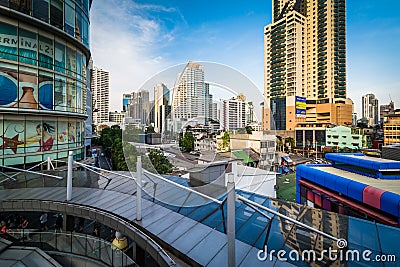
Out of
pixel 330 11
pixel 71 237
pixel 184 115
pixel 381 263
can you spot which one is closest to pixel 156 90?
pixel 184 115

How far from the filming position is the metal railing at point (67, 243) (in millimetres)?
3506

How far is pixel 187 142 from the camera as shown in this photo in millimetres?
1701

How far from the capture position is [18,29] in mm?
7875

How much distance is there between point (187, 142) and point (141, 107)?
591mm

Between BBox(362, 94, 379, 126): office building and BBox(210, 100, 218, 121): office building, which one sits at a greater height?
BBox(362, 94, 379, 126): office building

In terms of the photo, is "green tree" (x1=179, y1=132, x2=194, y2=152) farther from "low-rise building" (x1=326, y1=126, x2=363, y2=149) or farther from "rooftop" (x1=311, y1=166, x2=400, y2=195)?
"low-rise building" (x1=326, y1=126, x2=363, y2=149)

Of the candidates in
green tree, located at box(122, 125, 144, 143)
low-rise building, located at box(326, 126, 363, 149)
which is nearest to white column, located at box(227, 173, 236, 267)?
green tree, located at box(122, 125, 144, 143)

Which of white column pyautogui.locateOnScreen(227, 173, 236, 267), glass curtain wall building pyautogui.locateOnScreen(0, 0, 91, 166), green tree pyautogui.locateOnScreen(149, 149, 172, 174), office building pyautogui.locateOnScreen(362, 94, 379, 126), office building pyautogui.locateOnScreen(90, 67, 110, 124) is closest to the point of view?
white column pyautogui.locateOnScreen(227, 173, 236, 267)

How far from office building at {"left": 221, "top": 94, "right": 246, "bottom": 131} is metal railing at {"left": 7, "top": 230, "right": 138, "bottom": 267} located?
3129mm

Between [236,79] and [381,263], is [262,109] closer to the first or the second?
[236,79]

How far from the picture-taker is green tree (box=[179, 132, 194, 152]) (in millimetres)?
1682

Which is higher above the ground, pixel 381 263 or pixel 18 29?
pixel 18 29

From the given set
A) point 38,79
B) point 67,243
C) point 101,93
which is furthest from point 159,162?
point 101,93

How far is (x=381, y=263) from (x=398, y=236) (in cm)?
45
